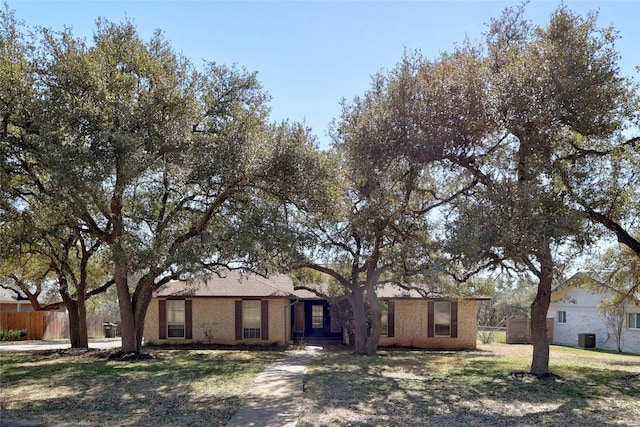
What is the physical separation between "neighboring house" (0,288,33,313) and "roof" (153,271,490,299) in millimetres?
16189

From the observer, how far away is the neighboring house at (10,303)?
34.0 m

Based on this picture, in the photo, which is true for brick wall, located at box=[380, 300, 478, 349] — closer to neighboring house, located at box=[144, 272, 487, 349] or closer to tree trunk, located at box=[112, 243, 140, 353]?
neighboring house, located at box=[144, 272, 487, 349]

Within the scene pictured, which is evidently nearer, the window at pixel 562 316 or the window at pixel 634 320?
the window at pixel 634 320

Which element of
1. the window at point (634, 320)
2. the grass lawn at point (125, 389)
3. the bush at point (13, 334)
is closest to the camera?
the grass lawn at point (125, 389)

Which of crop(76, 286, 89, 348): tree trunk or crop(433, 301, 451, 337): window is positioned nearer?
crop(76, 286, 89, 348): tree trunk

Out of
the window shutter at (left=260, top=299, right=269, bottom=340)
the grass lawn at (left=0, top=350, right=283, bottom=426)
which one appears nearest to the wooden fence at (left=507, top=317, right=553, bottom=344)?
the window shutter at (left=260, top=299, right=269, bottom=340)

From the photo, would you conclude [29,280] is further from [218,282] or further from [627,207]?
[627,207]

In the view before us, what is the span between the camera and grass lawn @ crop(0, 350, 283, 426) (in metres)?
9.10

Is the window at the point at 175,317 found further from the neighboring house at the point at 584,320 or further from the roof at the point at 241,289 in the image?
the neighboring house at the point at 584,320

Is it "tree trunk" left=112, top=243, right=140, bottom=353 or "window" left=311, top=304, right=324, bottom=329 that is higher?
"tree trunk" left=112, top=243, right=140, bottom=353

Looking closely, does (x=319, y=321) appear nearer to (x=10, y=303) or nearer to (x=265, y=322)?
(x=265, y=322)

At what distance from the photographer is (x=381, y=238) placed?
17375mm

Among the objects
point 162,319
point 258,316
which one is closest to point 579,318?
point 258,316

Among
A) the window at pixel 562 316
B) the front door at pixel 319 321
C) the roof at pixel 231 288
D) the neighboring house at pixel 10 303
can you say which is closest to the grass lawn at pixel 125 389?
the roof at pixel 231 288
